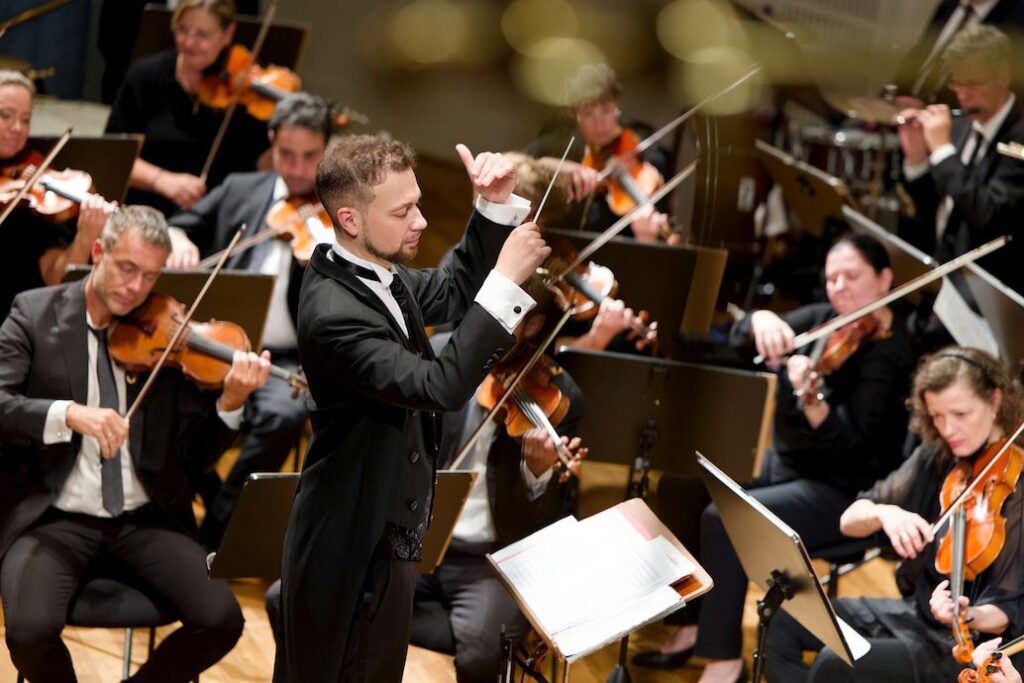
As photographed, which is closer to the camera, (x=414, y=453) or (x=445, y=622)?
(x=414, y=453)

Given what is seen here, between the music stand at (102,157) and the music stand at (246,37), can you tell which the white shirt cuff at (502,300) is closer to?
the music stand at (102,157)

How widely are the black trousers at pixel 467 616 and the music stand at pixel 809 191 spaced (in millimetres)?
1826

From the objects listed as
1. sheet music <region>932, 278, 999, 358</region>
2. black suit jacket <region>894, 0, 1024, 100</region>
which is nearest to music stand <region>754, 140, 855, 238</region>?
black suit jacket <region>894, 0, 1024, 100</region>

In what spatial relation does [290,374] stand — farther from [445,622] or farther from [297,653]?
[297,653]

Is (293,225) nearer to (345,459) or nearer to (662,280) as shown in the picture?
(662,280)

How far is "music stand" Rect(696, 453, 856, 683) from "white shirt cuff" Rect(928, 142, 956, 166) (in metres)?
1.47

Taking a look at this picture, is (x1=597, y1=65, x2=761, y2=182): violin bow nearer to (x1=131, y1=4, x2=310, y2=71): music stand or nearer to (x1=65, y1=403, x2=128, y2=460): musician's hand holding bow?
(x1=65, y1=403, x2=128, y2=460): musician's hand holding bow

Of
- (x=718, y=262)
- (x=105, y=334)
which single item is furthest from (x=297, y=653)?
(x=718, y=262)

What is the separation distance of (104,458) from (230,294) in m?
0.53

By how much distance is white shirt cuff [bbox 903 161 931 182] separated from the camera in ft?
12.1

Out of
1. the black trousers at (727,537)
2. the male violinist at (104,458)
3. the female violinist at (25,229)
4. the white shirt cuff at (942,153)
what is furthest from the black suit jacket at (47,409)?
the white shirt cuff at (942,153)

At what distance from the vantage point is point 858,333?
3.10m

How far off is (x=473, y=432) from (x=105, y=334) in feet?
2.60

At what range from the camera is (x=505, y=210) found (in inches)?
79.2
